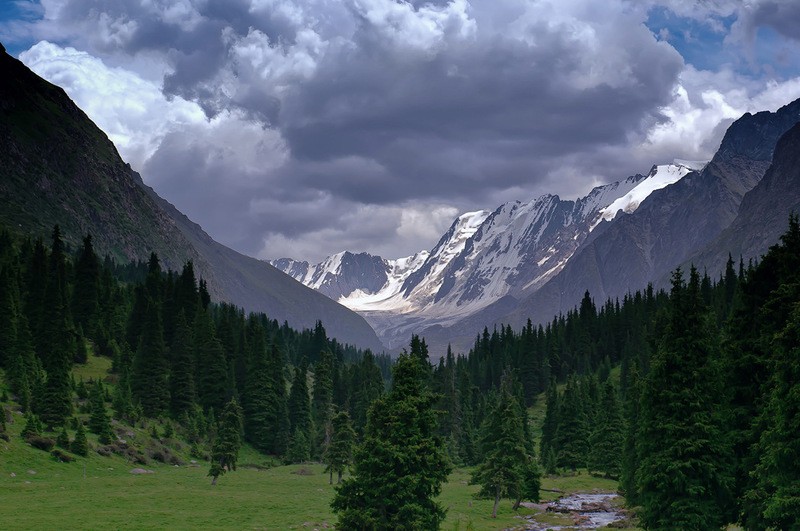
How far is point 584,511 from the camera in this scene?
278ft

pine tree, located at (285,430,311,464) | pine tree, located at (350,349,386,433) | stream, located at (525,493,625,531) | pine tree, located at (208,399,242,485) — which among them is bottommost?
stream, located at (525,493,625,531)

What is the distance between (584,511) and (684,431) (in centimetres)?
4256

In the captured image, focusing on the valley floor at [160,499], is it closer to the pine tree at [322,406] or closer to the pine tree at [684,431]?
the pine tree at [684,431]

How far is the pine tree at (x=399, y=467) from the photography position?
4794 centimetres

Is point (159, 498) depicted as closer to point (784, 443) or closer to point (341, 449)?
point (341, 449)

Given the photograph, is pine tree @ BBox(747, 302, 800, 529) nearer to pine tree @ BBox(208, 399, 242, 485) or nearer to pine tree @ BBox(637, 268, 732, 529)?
pine tree @ BBox(637, 268, 732, 529)

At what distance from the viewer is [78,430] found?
7919 cm

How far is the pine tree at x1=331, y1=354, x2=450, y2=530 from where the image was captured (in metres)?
47.9

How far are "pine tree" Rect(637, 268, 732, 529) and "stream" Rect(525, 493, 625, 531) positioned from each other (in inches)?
1112

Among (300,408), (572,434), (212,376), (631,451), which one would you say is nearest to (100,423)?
(212,376)

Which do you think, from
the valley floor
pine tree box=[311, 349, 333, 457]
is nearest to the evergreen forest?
pine tree box=[311, 349, 333, 457]

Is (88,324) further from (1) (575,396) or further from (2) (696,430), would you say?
(2) (696,430)

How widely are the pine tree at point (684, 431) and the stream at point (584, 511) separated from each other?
28249 mm

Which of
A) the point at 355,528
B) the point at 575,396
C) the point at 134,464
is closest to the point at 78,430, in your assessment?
the point at 134,464
